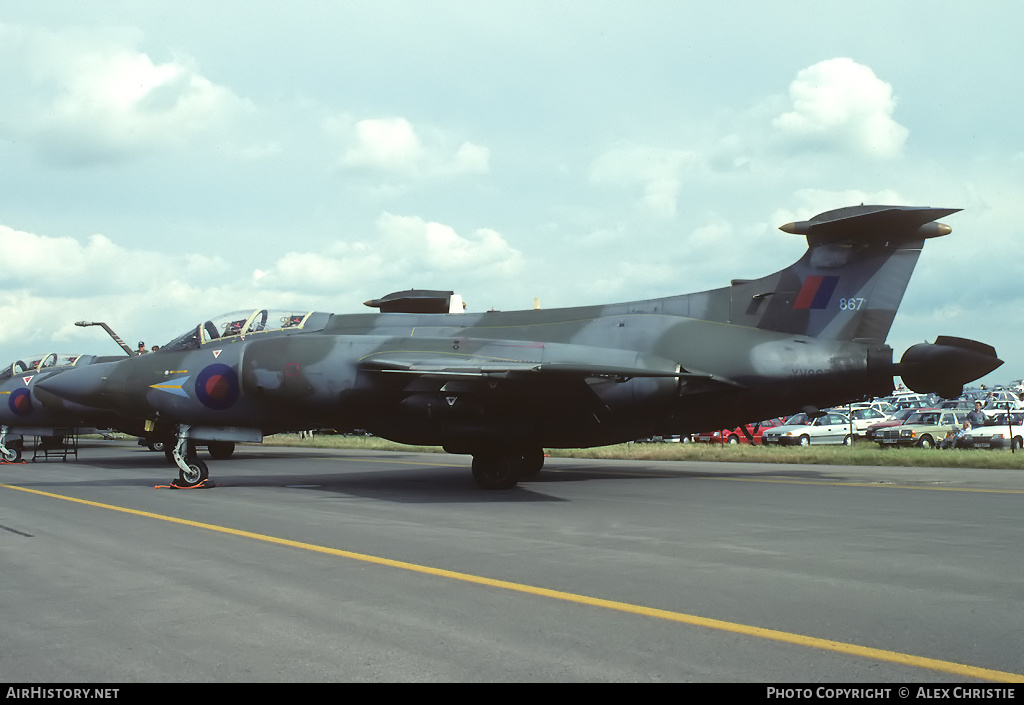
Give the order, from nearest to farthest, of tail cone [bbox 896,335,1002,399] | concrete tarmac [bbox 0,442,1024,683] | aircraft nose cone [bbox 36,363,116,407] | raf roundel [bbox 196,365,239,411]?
concrete tarmac [bbox 0,442,1024,683] < tail cone [bbox 896,335,1002,399] < raf roundel [bbox 196,365,239,411] < aircraft nose cone [bbox 36,363,116,407]

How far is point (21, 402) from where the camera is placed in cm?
2466

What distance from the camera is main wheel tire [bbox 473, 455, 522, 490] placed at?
15.1 metres

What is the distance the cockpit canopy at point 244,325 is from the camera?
16.1 m

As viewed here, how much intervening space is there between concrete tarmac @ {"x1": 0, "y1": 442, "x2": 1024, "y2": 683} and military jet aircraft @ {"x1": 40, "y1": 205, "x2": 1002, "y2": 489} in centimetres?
194

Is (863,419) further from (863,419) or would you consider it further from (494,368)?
(494,368)

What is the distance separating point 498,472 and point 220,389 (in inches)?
207

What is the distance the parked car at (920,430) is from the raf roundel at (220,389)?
975 inches

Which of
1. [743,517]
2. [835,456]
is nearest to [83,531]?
[743,517]

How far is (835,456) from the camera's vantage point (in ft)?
73.9

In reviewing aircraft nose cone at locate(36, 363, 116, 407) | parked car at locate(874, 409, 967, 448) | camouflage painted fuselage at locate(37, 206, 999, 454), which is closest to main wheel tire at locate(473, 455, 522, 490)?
camouflage painted fuselage at locate(37, 206, 999, 454)

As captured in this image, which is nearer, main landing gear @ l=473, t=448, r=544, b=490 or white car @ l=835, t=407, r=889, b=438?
main landing gear @ l=473, t=448, r=544, b=490

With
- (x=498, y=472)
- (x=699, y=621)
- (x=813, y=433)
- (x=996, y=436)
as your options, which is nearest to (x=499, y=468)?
(x=498, y=472)

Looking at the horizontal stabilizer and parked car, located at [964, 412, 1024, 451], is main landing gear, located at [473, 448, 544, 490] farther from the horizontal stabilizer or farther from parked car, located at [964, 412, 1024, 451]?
parked car, located at [964, 412, 1024, 451]

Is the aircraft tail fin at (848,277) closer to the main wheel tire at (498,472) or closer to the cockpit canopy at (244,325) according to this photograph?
the main wheel tire at (498,472)
